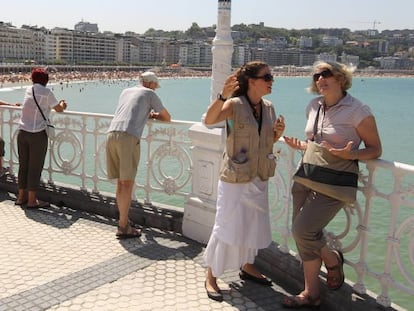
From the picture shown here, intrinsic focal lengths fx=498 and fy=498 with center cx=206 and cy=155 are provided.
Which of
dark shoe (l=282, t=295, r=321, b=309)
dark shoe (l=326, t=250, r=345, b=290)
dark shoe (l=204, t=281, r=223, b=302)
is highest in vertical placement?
dark shoe (l=326, t=250, r=345, b=290)

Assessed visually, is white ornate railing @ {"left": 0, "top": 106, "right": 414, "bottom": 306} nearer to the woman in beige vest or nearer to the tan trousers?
the tan trousers

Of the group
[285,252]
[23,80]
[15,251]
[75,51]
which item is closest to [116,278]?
[15,251]

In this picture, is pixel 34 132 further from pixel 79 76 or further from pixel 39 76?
Result: pixel 79 76

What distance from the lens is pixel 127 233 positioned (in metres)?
5.16

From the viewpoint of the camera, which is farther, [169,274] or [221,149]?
[221,149]

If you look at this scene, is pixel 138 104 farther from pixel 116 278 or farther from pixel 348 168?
pixel 348 168

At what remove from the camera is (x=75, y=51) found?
181375 mm

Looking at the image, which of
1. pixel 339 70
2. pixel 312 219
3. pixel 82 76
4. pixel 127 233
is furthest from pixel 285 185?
pixel 82 76

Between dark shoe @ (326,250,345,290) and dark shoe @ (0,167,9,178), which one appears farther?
dark shoe @ (0,167,9,178)

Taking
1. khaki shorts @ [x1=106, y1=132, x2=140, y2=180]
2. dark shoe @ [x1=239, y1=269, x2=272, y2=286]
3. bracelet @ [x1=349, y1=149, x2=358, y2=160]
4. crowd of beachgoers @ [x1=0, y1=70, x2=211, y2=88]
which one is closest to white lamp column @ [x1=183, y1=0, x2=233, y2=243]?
khaki shorts @ [x1=106, y1=132, x2=140, y2=180]

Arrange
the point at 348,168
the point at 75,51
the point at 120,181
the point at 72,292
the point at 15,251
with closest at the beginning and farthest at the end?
the point at 348,168, the point at 72,292, the point at 15,251, the point at 120,181, the point at 75,51

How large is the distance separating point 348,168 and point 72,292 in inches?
90.2

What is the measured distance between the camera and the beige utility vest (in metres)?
3.60

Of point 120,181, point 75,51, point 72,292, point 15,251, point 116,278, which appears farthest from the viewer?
point 75,51
